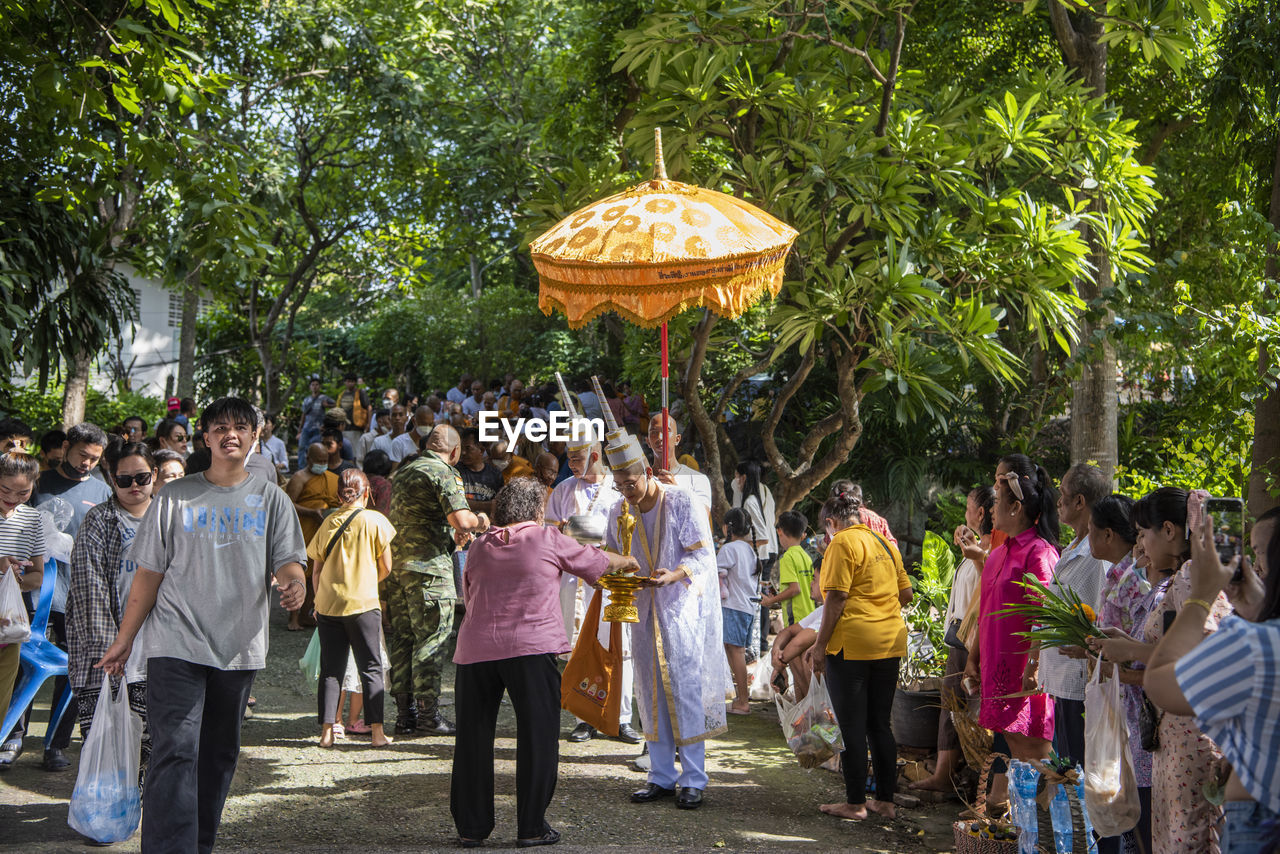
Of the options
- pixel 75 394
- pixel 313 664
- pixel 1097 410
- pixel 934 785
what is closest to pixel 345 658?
pixel 313 664

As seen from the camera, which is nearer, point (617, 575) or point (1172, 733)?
point (1172, 733)

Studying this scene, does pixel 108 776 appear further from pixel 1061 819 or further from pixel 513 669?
pixel 1061 819

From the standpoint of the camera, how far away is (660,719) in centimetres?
637

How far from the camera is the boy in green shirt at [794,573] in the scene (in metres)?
8.68

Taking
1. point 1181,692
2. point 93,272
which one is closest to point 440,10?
point 93,272

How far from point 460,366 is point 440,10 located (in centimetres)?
1071

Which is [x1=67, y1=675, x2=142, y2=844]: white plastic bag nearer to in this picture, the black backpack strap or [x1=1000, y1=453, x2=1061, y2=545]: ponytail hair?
the black backpack strap

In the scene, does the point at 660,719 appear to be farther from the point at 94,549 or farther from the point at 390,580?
the point at 94,549

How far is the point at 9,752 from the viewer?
6.59m

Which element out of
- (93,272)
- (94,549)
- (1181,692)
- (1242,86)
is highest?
(1242,86)

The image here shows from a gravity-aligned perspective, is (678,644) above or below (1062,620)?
below

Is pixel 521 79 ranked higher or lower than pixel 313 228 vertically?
higher

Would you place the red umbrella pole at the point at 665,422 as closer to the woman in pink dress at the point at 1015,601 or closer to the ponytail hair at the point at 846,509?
the ponytail hair at the point at 846,509

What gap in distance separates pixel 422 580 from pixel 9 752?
2.54 metres
